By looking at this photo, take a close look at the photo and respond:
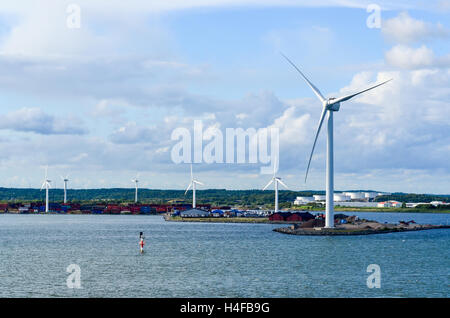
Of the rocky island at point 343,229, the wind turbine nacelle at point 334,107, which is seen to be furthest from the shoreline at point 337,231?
the wind turbine nacelle at point 334,107

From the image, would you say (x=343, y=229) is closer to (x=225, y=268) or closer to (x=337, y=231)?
(x=337, y=231)

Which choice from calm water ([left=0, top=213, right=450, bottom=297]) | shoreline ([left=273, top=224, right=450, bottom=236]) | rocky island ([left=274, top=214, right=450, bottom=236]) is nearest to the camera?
calm water ([left=0, top=213, right=450, bottom=297])

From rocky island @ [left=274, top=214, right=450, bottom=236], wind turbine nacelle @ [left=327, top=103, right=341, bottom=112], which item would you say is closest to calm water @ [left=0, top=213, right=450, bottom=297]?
rocky island @ [left=274, top=214, right=450, bottom=236]

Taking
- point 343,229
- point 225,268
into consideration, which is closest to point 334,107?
point 343,229

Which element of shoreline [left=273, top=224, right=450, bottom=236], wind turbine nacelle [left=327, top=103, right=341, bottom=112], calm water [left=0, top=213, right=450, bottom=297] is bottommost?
calm water [left=0, top=213, right=450, bottom=297]

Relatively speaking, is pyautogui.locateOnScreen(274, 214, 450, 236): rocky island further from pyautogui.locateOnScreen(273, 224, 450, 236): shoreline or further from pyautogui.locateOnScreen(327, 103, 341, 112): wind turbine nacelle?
pyautogui.locateOnScreen(327, 103, 341, 112): wind turbine nacelle

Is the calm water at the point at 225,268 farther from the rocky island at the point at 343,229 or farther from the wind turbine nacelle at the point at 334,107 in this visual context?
the wind turbine nacelle at the point at 334,107
